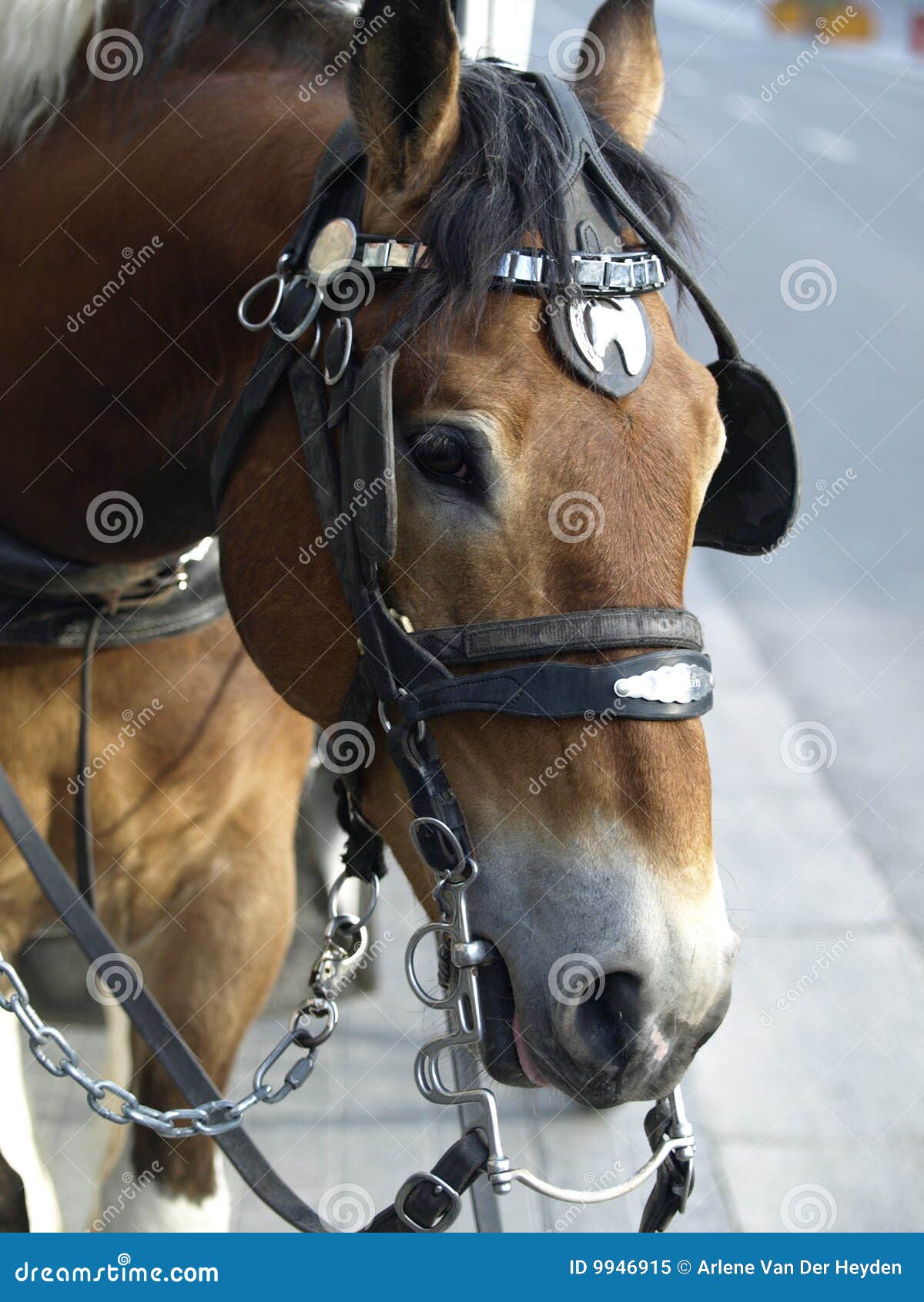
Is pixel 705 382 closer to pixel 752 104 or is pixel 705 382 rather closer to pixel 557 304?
pixel 557 304

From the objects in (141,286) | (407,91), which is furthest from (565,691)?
(141,286)

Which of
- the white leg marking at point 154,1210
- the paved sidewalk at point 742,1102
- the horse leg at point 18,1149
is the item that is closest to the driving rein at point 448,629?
the horse leg at point 18,1149

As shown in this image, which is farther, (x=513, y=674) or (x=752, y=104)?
(x=752, y=104)

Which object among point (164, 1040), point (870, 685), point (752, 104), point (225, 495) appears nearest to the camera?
point (225, 495)

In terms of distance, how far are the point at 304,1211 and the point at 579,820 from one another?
97 cm

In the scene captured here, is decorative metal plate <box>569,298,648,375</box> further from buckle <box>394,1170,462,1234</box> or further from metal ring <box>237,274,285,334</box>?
buckle <box>394,1170,462,1234</box>

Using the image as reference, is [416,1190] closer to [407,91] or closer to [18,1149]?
[18,1149]

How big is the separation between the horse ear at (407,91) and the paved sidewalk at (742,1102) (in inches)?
68.1

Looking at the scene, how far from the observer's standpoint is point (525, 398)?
4.37 feet

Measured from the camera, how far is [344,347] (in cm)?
144

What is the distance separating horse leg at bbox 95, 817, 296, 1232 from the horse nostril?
1226 millimetres

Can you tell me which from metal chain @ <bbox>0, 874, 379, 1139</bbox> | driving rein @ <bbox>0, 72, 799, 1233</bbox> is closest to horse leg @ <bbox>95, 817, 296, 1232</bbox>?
metal chain @ <bbox>0, 874, 379, 1139</bbox>

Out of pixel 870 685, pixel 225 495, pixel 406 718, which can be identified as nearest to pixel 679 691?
pixel 406 718

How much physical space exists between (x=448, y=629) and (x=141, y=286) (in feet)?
2.41
